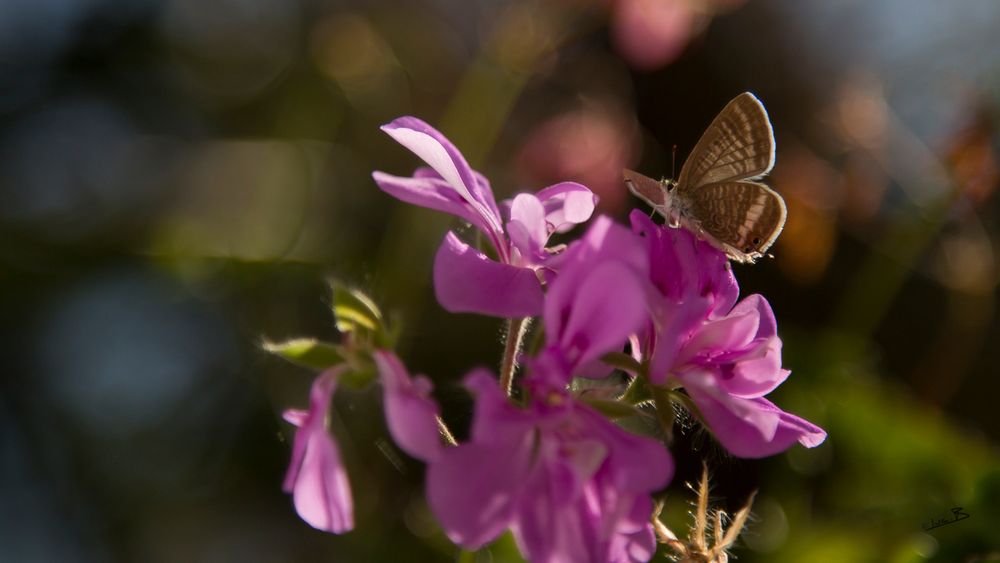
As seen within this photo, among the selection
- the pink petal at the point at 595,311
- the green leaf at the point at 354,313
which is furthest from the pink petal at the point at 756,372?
the green leaf at the point at 354,313

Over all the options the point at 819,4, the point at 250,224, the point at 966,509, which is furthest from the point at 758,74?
the point at 966,509

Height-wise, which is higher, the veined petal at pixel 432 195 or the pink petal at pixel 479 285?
the veined petal at pixel 432 195

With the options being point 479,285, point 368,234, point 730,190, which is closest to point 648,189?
point 730,190

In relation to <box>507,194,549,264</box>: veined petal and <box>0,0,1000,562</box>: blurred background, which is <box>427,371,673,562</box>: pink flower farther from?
<box>0,0,1000,562</box>: blurred background

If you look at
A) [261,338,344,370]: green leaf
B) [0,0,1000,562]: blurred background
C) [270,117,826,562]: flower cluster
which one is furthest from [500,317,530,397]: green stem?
[0,0,1000,562]: blurred background

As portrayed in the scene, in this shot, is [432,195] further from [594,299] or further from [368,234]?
[368,234]

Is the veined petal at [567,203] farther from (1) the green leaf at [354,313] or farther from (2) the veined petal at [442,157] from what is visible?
(1) the green leaf at [354,313]
